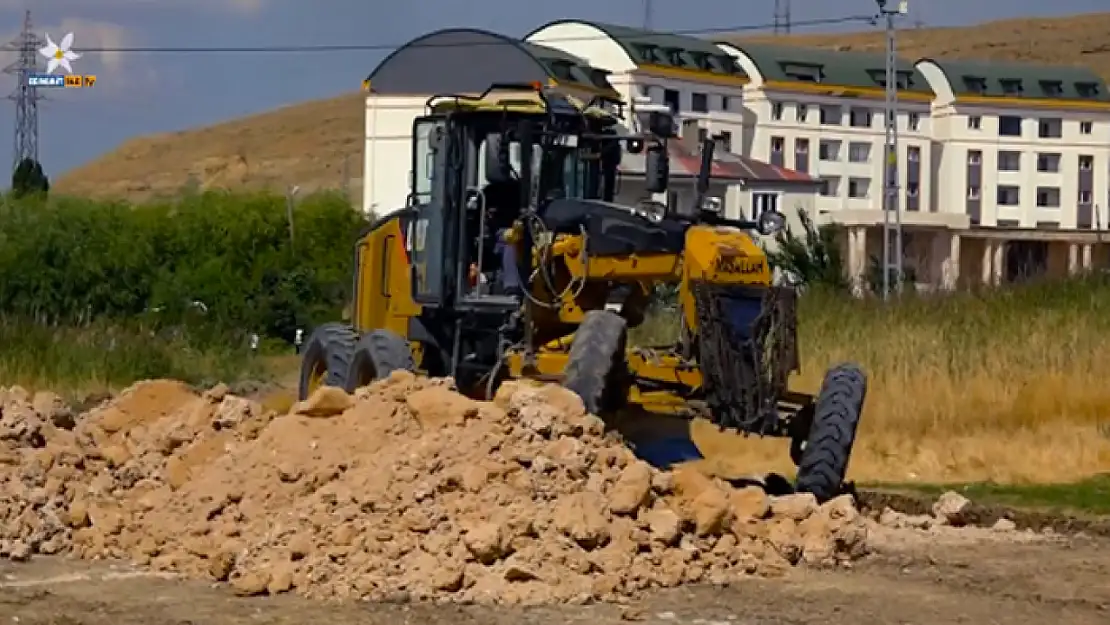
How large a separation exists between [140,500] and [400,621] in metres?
3.67

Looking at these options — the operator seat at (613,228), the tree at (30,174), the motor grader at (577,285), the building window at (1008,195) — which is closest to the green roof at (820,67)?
the building window at (1008,195)

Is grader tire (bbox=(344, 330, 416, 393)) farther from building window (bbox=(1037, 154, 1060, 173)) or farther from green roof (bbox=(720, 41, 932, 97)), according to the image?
building window (bbox=(1037, 154, 1060, 173))

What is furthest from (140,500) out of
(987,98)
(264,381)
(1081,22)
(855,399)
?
(1081,22)

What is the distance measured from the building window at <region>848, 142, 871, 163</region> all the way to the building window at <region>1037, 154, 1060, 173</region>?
37.0 ft

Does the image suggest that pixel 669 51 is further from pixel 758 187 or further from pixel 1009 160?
pixel 1009 160

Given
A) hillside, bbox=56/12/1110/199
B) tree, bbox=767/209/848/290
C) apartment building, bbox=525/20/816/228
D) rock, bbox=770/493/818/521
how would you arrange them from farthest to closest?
hillside, bbox=56/12/1110/199
apartment building, bbox=525/20/816/228
tree, bbox=767/209/848/290
rock, bbox=770/493/818/521

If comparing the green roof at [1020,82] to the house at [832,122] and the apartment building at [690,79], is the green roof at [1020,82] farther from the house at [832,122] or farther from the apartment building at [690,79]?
the apartment building at [690,79]

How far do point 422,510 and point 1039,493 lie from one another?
25.5 feet

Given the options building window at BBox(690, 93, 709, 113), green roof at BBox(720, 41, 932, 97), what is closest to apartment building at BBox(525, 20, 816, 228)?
building window at BBox(690, 93, 709, 113)

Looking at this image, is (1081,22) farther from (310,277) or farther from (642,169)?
(642,169)

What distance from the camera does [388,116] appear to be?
259 feet

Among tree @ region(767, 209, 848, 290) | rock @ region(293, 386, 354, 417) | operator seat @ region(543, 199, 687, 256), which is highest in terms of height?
tree @ region(767, 209, 848, 290)

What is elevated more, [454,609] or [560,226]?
[560,226]

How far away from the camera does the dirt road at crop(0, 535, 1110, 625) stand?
389 inches
